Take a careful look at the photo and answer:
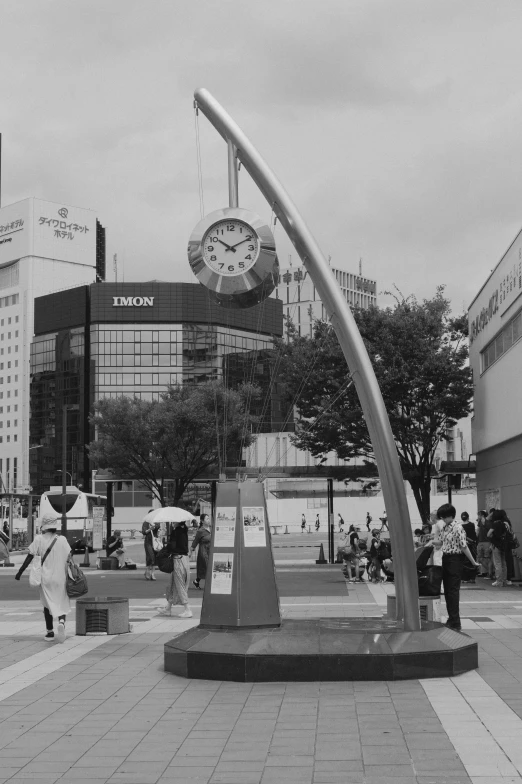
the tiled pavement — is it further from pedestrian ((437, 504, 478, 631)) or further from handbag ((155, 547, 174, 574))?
handbag ((155, 547, 174, 574))

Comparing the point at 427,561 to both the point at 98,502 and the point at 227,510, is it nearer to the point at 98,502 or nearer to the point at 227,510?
the point at 227,510

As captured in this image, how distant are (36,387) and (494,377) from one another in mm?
98776

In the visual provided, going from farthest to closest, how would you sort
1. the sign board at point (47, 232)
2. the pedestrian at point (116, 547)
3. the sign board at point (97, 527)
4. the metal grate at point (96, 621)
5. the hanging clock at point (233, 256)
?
the sign board at point (47, 232), the sign board at point (97, 527), the pedestrian at point (116, 547), the metal grate at point (96, 621), the hanging clock at point (233, 256)

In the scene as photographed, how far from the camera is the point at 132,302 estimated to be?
362ft

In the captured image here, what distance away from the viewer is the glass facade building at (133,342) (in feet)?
354

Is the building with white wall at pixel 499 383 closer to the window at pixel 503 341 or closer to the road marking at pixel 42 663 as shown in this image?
the window at pixel 503 341

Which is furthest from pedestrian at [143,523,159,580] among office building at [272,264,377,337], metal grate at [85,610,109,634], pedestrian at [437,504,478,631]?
office building at [272,264,377,337]

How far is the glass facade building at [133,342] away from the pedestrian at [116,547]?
234 feet

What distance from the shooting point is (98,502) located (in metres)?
53.8

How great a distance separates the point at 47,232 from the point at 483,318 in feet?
389

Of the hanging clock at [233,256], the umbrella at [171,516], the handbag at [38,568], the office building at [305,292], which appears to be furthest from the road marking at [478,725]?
the office building at [305,292]

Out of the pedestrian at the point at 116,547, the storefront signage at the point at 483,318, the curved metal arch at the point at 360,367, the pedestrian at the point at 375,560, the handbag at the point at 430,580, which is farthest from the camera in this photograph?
the pedestrian at the point at 116,547

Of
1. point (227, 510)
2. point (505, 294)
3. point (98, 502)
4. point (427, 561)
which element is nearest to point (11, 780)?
point (227, 510)

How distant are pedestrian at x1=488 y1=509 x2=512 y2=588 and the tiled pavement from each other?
9714 mm
